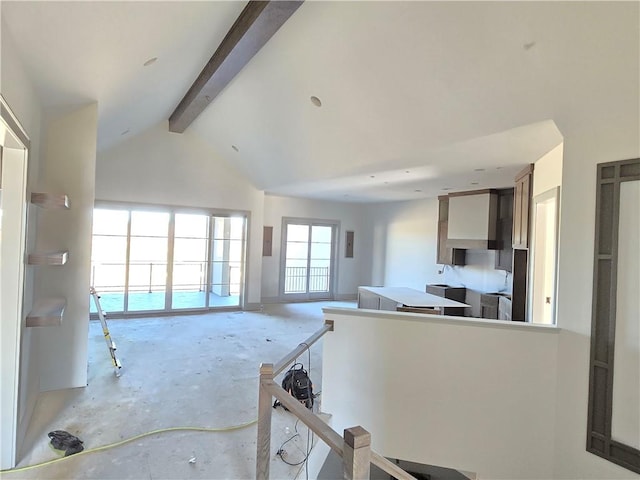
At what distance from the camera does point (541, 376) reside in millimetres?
2904

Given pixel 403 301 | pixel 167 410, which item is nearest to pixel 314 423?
pixel 167 410

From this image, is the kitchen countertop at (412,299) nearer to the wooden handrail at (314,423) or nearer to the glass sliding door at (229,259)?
the glass sliding door at (229,259)

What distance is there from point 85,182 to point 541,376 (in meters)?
4.31

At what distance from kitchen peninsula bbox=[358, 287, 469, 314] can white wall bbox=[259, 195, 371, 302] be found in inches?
104

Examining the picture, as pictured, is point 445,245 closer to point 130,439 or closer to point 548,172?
point 548,172

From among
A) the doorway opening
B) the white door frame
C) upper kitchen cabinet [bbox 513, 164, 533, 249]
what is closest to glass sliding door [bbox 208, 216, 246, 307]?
upper kitchen cabinet [bbox 513, 164, 533, 249]

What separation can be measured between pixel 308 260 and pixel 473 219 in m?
4.06

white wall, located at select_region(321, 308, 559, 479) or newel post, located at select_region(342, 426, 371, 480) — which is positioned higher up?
newel post, located at select_region(342, 426, 371, 480)

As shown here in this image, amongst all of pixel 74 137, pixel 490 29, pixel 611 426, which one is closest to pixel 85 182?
pixel 74 137

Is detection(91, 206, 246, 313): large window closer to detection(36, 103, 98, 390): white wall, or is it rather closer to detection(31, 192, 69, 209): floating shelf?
detection(36, 103, 98, 390): white wall

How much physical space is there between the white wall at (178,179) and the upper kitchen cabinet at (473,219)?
3836 mm

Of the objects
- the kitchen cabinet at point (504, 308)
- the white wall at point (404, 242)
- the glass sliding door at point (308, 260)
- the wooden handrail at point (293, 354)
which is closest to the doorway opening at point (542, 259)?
the kitchen cabinet at point (504, 308)

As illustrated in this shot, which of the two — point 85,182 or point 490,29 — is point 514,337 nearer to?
point 490,29

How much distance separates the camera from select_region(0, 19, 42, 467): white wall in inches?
77.5
